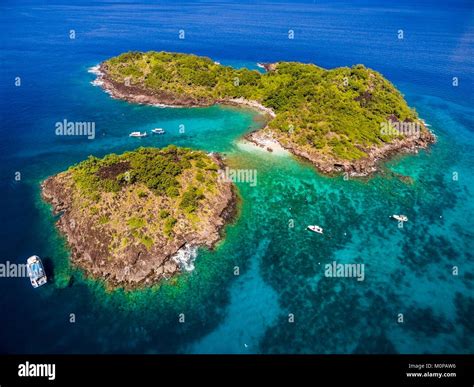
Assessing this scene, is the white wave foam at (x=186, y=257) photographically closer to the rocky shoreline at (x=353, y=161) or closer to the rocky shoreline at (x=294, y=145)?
the rocky shoreline at (x=353, y=161)

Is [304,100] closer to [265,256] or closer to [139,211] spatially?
[265,256]

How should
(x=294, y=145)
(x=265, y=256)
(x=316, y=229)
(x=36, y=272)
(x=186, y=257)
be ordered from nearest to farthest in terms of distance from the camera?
(x=36, y=272), (x=186, y=257), (x=265, y=256), (x=316, y=229), (x=294, y=145)

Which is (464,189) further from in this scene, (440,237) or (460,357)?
(460,357)

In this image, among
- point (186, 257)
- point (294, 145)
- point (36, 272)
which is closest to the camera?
point (36, 272)

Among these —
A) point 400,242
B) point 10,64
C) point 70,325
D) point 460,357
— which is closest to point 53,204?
point 70,325

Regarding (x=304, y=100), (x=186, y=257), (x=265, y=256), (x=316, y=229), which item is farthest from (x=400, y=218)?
(x=304, y=100)

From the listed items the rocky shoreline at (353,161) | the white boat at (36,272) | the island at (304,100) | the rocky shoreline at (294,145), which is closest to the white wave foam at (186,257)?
the white boat at (36,272)

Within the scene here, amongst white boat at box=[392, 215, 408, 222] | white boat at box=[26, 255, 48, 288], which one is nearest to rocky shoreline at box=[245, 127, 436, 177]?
white boat at box=[392, 215, 408, 222]
